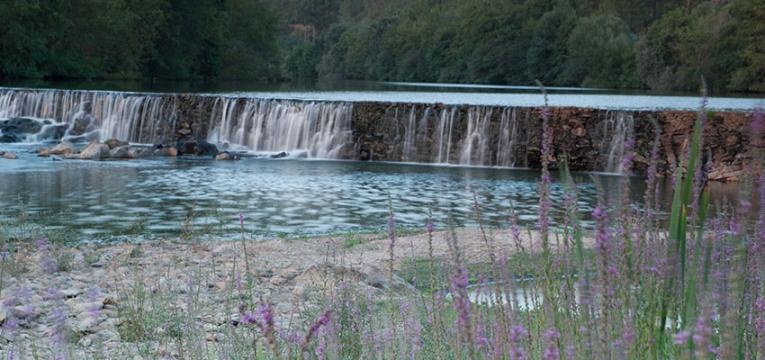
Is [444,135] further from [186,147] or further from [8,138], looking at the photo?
[8,138]

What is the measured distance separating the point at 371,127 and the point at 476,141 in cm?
293

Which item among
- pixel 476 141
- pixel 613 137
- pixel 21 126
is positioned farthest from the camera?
pixel 21 126

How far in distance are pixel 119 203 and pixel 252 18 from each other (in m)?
61.8

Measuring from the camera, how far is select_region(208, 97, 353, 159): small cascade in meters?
28.2

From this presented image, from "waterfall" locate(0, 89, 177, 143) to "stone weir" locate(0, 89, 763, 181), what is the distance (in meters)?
0.03

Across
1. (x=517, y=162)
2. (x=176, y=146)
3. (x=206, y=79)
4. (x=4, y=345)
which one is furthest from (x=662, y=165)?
(x=206, y=79)

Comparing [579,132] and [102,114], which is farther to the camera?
[102,114]

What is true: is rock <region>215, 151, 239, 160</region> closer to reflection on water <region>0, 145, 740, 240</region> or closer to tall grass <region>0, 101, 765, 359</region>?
reflection on water <region>0, 145, 740, 240</region>

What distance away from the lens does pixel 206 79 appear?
6700 cm

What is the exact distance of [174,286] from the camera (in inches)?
326

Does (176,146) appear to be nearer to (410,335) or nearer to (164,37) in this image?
(410,335)

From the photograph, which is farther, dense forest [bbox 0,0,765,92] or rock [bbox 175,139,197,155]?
dense forest [bbox 0,0,765,92]

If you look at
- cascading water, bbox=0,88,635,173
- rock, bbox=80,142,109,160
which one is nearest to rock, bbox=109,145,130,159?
rock, bbox=80,142,109,160

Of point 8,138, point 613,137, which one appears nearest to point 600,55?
point 613,137
